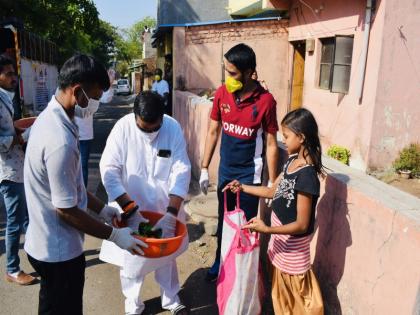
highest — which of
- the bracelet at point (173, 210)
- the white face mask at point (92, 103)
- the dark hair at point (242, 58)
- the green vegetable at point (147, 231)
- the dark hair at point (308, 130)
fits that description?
the dark hair at point (242, 58)

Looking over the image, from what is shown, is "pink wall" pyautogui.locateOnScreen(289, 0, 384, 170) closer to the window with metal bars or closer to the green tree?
the window with metal bars

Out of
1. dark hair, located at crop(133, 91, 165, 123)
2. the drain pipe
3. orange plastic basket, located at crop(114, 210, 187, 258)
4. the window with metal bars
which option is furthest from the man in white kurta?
the window with metal bars

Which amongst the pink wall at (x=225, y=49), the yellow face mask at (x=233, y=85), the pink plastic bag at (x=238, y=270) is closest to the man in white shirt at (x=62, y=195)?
the pink plastic bag at (x=238, y=270)

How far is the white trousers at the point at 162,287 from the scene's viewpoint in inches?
114

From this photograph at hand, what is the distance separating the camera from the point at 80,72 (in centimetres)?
185

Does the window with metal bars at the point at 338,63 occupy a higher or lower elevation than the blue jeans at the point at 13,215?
higher

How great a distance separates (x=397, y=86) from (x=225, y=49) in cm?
523

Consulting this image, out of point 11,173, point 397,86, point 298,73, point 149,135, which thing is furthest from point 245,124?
point 298,73

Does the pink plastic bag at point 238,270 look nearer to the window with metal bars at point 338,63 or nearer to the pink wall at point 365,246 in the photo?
the pink wall at point 365,246

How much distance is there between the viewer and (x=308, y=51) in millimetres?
8836

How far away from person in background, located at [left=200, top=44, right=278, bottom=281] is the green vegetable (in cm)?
84

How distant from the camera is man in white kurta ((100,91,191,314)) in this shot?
2670 millimetres

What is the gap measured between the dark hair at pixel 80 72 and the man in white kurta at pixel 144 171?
27.9 inches

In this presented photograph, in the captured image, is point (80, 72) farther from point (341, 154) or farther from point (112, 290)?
point (341, 154)
